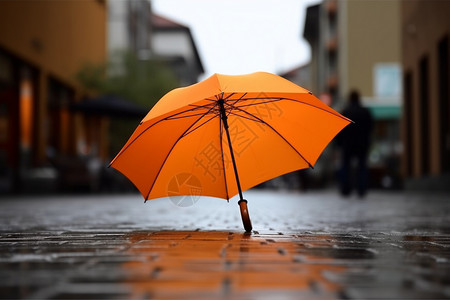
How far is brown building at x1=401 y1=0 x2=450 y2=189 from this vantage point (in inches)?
676

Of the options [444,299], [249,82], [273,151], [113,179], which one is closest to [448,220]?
[273,151]

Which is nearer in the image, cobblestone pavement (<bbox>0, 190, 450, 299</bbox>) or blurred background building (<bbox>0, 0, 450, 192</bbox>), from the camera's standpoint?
cobblestone pavement (<bbox>0, 190, 450, 299</bbox>)

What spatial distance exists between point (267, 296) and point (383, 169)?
82.3 feet

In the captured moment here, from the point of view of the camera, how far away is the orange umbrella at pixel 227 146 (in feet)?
17.8

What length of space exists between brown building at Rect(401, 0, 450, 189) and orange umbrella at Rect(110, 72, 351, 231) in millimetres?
11676

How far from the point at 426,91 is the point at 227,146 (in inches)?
620

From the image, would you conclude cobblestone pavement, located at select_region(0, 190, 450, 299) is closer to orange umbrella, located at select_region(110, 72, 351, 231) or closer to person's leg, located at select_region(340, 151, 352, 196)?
orange umbrella, located at select_region(110, 72, 351, 231)

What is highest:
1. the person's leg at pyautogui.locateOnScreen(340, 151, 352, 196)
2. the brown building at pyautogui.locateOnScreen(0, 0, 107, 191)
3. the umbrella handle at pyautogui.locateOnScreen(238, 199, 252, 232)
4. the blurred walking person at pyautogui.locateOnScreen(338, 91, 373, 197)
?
the brown building at pyautogui.locateOnScreen(0, 0, 107, 191)

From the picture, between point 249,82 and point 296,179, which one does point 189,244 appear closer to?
point 249,82

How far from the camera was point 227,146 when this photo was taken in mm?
5559

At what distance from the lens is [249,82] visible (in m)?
4.85

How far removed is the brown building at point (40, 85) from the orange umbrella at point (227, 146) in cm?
1232

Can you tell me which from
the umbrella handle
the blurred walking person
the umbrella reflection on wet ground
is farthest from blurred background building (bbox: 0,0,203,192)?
the umbrella reflection on wet ground

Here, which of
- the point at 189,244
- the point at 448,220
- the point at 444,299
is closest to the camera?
the point at 444,299
